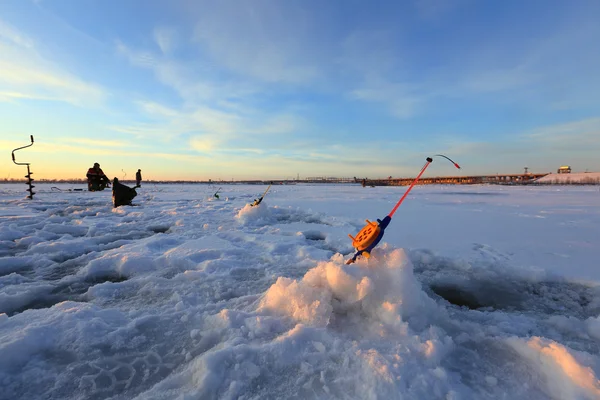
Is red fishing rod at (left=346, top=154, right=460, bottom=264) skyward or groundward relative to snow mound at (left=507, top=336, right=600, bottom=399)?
skyward

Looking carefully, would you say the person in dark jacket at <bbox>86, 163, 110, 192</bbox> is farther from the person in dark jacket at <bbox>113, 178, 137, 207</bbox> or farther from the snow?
the snow

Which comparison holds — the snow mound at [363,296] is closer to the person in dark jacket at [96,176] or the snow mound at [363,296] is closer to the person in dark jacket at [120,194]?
the person in dark jacket at [120,194]

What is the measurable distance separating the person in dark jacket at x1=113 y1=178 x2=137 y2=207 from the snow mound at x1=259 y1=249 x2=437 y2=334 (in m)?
14.2

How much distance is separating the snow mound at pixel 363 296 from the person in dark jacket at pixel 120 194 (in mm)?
14199

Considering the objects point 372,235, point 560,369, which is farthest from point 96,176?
point 560,369

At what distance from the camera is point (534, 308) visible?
Answer: 9.73 feet

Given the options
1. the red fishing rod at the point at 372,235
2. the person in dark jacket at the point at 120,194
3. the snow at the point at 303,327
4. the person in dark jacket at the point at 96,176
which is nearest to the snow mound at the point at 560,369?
the snow at the point at 303,327

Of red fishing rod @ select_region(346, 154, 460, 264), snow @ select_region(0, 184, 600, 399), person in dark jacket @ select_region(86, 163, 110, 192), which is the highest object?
person in dark jacket @ select_region(86, 163, 110, 192)

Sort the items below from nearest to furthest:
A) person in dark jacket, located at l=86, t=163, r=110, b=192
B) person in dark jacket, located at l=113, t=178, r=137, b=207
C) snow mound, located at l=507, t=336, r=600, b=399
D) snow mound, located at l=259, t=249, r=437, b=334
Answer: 1. snow mound, located at l=507, t=336, r=600, b=399
2. snow mound, located at l=259, t=249, r=437, b=334
3. person in dark jacket, located at l=113, t=178, r=137, b=207
4. person in dark jacket, located at l=86, t=163, r=110, b=192

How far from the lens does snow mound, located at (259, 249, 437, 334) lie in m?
2.42

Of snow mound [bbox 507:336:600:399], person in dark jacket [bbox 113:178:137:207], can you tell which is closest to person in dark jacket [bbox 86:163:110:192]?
person in dark jacket [bbox 113:178:137:207]

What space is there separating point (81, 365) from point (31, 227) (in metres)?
7.84

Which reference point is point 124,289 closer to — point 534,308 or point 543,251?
point 534,308

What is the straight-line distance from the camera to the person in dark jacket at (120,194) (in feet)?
44.9
